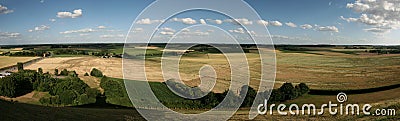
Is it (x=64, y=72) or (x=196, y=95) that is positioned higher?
(x=64, y=72)

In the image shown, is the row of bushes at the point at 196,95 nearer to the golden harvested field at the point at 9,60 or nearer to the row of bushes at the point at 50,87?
the row of bushes at the point at 50,87

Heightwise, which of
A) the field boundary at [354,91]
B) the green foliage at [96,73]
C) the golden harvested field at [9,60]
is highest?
the golden harvested field at [9,60]

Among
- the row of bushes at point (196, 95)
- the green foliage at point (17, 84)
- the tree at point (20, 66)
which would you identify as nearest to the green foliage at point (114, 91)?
the row of bushes at point (196, 95)

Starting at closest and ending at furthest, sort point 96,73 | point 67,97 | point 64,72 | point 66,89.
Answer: point 67,97, point 66,89, point 96,73, point 64,72

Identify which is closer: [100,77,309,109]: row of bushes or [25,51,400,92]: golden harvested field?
[100,77,309,109]: row of bushes

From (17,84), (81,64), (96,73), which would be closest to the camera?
(17,84)

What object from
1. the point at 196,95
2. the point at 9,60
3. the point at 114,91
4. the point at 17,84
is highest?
the point at 9,60

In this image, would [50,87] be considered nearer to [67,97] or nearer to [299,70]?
[67,97]

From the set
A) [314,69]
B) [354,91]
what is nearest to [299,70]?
[314,69]

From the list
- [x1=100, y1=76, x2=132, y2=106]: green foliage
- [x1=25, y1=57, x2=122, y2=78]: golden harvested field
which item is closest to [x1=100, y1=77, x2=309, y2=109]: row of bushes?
[x1=100, y1=76, x2=132, y2=106]: green foliage

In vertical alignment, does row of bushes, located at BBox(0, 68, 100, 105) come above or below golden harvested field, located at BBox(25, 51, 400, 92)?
below

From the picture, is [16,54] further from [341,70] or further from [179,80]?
[341,70]

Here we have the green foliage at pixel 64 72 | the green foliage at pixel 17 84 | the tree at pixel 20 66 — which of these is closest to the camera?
the green foliage at pixel 17 84

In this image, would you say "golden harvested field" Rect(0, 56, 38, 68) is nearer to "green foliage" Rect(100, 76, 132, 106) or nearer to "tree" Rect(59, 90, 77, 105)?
"tree" Rect(59, 90, 77, 105)
